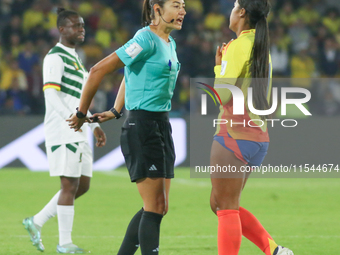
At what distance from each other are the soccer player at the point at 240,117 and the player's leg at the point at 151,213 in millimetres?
366

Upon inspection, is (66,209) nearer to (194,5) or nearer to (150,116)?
(150,116)

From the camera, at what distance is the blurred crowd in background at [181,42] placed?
12.5 meters

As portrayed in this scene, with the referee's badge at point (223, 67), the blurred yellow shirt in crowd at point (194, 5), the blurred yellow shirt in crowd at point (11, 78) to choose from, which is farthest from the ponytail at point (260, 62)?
the blurred yellow shirt in crowd at point (194, 5)

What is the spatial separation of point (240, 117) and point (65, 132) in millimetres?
1894

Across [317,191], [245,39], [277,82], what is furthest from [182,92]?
[245,39]

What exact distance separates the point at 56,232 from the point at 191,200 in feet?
9.02

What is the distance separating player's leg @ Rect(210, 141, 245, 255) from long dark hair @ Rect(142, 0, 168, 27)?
95cm

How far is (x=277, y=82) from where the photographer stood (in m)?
13.5

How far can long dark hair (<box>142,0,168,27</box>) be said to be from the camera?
12.0 ft

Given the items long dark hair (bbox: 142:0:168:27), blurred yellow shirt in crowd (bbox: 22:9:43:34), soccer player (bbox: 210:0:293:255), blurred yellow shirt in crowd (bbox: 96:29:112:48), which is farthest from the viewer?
blurred yellow shirt in crowd (bbox: 96:29:112:48)

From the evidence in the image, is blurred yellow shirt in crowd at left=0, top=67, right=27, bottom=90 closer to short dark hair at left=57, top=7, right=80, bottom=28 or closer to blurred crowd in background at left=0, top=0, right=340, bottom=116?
blurred crowd in background at left=0, top=0, right=340, bottom=116

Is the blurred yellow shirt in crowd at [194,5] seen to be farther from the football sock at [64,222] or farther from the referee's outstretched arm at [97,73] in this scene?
the referee's outstretched arm at [97,73]

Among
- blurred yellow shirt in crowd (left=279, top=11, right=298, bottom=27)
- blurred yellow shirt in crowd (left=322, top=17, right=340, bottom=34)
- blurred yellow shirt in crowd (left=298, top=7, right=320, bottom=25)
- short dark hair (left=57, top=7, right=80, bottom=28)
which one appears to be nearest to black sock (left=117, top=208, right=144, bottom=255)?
short dark hair (left=57, top=7, right=80, bottom=28)

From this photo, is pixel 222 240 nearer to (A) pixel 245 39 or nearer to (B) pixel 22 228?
(A) pixel 245 39
